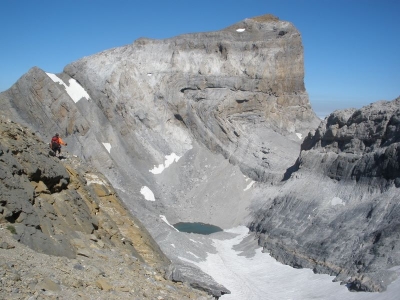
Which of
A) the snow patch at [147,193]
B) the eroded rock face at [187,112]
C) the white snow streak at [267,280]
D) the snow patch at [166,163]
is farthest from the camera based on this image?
the snow patch at [166,163]

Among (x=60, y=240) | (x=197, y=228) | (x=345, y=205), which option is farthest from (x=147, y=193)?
(x=60, y=240)

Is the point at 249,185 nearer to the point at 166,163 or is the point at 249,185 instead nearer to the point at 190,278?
the point at 166,163

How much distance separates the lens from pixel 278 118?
161 ft

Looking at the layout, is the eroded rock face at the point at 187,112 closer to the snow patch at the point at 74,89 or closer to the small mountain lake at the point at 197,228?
the snow patch at the point at 74,89

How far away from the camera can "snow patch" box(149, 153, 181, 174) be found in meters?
42.0

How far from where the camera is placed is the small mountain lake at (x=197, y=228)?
35.3 metres

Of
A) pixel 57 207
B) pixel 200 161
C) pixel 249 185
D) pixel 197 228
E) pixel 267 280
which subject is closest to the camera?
pixel 57 207

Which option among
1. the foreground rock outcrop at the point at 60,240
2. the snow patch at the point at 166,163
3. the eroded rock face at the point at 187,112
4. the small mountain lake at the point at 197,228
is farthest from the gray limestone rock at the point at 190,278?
the snow patch at the point at 166,163

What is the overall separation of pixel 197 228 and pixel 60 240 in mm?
26621

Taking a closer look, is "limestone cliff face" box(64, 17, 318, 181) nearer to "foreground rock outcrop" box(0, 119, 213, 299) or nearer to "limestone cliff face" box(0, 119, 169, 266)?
"limestone cliff face" box(0, 119, 169, 266)

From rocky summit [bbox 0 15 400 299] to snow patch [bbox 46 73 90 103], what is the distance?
15 centimetres

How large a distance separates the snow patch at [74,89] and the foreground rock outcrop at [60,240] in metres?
31.4

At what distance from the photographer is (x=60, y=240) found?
9.91 meters

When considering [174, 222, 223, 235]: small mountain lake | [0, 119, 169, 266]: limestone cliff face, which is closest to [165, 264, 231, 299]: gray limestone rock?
[0, 119, 169, 266]: limestone cliff face
